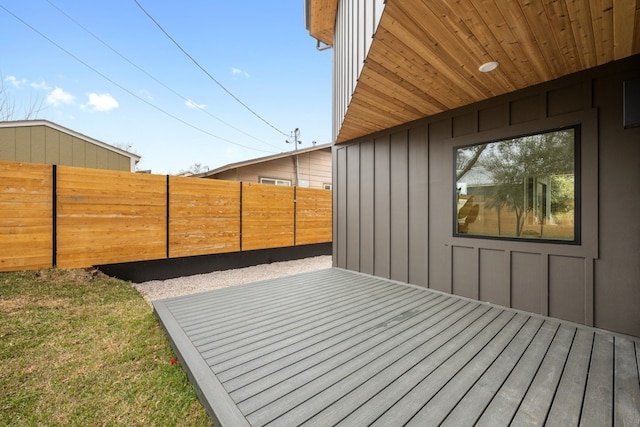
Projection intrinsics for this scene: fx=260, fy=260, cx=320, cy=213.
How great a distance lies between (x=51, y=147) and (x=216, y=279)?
744 centimetres

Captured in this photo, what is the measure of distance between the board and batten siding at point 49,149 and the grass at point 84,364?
6171 millimetres

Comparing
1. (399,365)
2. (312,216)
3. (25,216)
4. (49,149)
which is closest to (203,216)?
(25,216)

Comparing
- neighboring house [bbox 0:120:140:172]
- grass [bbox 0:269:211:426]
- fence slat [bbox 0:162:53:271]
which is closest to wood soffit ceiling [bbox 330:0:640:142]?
grass [bbox 0:269:211:426]

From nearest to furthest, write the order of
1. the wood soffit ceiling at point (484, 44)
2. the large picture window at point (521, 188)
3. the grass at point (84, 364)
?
the grass at point (84, 364)
the wood soffit ceiling at point (484, 44)
the large picture window at point (521, 188)

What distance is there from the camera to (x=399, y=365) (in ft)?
6.07

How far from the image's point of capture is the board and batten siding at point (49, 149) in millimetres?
7328

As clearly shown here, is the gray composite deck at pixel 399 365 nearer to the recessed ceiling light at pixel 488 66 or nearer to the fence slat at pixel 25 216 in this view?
the recessed ceiling light at pixel 488 66

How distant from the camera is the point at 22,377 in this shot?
6.25 ft

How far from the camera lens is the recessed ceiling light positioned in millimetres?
2342

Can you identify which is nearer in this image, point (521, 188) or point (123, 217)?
point (521, 188)

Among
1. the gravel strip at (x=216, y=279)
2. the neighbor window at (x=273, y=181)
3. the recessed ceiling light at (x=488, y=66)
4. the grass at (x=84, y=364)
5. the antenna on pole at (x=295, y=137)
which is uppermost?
the antenna on pole at (x=295, y=137)

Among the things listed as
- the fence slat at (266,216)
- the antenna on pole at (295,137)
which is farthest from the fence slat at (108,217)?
the antenna on pole at (295,137)

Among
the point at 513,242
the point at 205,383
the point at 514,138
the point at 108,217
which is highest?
the point at 514,138

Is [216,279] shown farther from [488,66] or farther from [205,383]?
[488,66]
